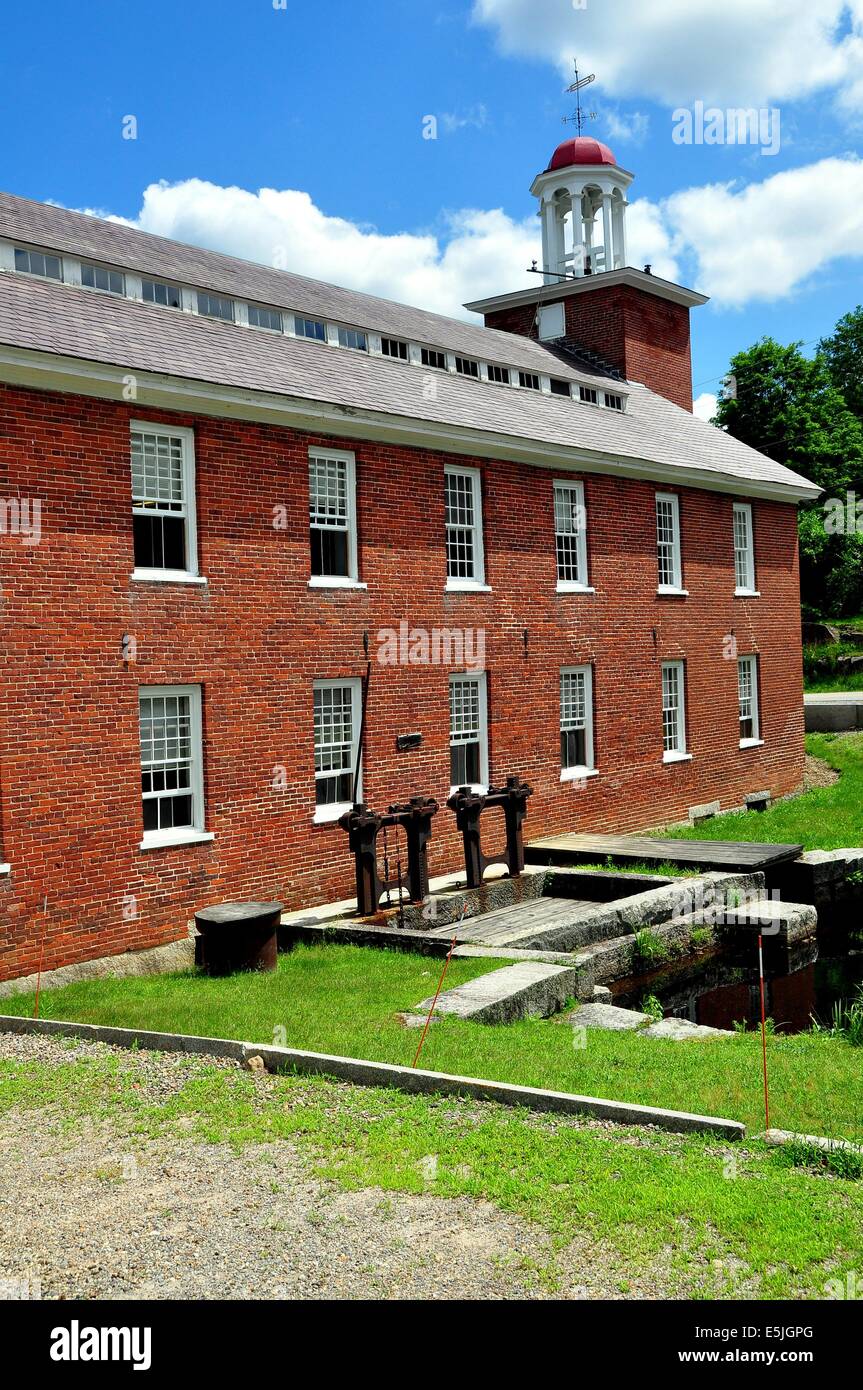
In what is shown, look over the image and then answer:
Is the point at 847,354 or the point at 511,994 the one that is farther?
the point at 847,354

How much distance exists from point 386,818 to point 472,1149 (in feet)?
25.3

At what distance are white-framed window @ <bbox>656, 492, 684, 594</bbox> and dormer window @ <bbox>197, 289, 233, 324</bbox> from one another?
956cm

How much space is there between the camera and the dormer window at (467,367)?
20.1 m

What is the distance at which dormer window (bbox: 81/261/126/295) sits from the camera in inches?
569

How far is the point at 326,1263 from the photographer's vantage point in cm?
564

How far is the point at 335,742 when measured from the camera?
51.1 feet

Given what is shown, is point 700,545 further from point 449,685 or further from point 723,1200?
point 723,1200

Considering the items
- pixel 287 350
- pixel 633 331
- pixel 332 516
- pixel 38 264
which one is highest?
pixel 633 331

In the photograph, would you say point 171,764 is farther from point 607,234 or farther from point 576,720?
point 607,234

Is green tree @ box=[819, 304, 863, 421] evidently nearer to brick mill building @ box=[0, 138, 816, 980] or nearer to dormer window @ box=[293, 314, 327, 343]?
brick mill building @ box=[0, 138, 816, 980]

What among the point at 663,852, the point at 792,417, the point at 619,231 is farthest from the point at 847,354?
the point at 663,852

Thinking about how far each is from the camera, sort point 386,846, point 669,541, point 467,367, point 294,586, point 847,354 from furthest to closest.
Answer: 1. point 847,354
2. point 669,541
3. point 467,367
4. point 386,846
5. point 294,586

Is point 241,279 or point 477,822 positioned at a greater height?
point 241,279

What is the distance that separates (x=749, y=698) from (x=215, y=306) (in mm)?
14431
